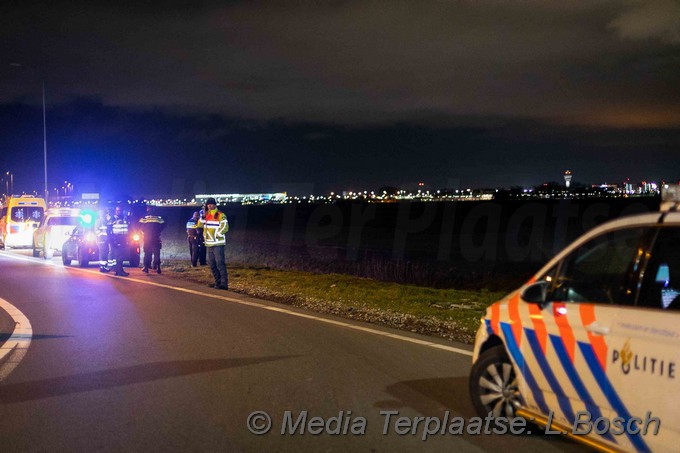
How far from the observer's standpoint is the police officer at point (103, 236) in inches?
765

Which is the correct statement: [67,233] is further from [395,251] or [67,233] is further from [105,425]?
[105,425]

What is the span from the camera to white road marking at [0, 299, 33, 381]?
26.8 feet

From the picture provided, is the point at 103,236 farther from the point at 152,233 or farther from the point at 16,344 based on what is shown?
the point at 16,344

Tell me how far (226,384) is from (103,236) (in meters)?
13.8

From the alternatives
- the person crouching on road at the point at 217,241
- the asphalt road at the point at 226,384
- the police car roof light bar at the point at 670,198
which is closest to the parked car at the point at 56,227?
the person crouching on road at the point at 217,241

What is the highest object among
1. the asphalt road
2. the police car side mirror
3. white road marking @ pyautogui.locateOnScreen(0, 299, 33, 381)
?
the police car side mirror

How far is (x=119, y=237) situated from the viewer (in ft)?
62.3

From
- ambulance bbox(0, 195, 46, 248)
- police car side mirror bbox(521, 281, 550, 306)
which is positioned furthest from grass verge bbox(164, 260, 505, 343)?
ambulance bbox(0, 195, 46, 248)

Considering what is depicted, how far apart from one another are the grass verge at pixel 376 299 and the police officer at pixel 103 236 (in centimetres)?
209

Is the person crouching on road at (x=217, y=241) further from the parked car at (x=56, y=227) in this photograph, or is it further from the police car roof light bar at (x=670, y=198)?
the police car roof light bar at (x=670, y=198)

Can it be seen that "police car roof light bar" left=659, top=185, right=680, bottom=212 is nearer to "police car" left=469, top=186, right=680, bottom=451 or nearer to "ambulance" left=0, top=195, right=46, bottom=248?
"police car" left=469, top=186, right=680, bottom=451

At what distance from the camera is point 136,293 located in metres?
15.0

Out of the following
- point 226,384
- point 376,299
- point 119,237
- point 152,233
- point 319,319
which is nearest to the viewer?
point 226,384

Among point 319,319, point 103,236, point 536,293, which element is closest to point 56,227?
point 103,236
